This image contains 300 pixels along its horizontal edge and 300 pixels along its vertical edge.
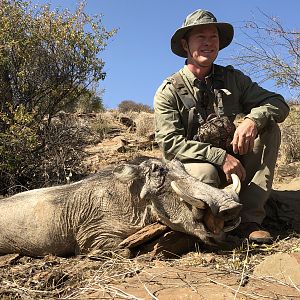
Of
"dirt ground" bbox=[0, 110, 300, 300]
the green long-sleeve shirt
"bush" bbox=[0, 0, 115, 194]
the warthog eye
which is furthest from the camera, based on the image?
"bush" bbox=[0, 0, 115, 194]

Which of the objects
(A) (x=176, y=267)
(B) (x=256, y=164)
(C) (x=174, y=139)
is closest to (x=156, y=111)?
(C) (x=174, y=139)

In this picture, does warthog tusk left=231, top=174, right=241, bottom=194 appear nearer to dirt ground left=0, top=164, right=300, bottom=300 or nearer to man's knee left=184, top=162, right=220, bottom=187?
man's knee left=184, top=162, right=220, bottom=187

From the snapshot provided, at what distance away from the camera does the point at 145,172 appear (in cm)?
381

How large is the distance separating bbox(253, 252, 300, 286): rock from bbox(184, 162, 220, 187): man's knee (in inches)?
42.5

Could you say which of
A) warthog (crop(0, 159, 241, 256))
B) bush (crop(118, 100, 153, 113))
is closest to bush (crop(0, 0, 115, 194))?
warthog (crop(0, 159, 241, 256))

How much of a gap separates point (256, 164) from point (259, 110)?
0.52 m

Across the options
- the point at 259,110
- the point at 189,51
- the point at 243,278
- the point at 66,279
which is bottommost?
the point at 66,279

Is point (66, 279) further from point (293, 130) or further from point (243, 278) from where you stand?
point (293, 130)

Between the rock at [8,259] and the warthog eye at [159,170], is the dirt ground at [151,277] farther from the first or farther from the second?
the warthog eye at [159,170]

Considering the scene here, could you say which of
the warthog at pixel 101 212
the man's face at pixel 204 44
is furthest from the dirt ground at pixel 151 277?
the man's face at pixel 204 44

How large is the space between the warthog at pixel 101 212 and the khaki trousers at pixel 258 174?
1.50 feet

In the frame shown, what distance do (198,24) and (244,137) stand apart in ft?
3.71

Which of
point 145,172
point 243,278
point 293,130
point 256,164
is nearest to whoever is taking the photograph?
point 243,278

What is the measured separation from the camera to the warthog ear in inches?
150
